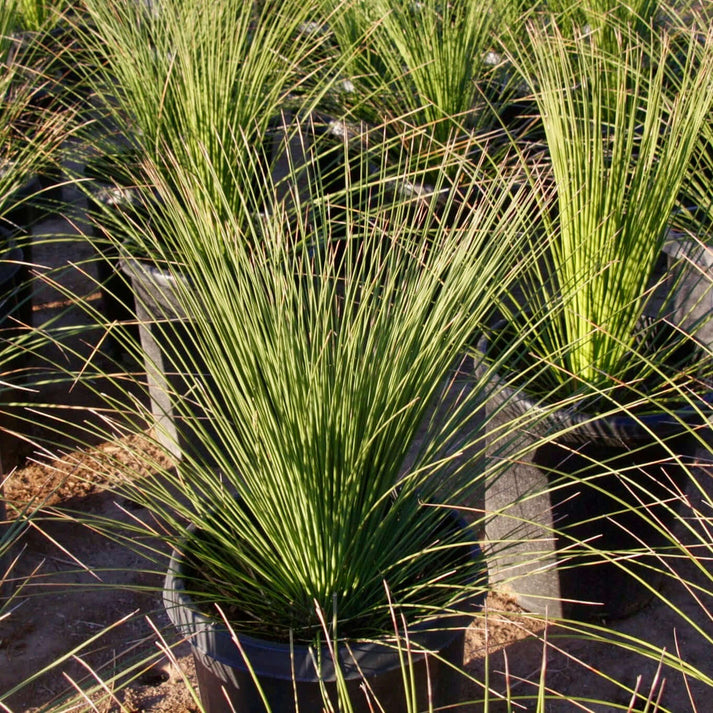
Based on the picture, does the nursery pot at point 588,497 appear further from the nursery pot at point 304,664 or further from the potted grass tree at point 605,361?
the nursery pot at point 304,664

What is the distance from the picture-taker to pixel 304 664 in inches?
51.8

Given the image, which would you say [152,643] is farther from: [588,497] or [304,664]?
[588,497]

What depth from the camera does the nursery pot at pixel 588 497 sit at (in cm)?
179

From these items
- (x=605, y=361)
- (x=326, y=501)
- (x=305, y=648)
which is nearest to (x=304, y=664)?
(x=305, y=648)

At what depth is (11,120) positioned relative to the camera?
2.52 metres

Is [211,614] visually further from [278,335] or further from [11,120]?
[11,120]

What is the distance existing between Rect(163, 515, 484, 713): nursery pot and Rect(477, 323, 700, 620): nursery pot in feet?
1.30

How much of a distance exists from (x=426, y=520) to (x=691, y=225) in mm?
1463

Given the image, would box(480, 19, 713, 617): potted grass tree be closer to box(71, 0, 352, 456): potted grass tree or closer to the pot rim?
the pot rim

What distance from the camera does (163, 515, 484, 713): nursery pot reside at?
1312 mm

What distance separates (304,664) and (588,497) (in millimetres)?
792

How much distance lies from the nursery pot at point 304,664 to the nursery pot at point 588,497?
1.30 ft

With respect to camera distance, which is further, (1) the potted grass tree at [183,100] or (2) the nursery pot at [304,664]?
(1) the potted grass tree at [183,100]

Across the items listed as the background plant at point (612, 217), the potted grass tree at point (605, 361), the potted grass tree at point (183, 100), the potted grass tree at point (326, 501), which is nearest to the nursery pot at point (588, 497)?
the potted grass tree at point (605, 361)
